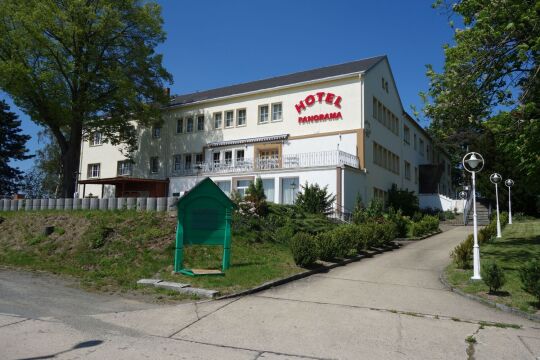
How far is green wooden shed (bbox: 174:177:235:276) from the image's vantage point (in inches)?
419

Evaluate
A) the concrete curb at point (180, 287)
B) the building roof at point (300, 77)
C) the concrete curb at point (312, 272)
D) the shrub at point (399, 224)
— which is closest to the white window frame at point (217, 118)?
the building roof at point (300, 77)

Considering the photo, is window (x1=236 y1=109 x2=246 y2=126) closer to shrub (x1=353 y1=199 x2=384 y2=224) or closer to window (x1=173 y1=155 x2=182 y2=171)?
window (x1=173 y1=155 x2=182 y2=171)

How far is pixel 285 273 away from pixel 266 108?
2229 centimetres

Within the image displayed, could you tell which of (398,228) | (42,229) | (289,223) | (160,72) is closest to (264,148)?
(160,72)

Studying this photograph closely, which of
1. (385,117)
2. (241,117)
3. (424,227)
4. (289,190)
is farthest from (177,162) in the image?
(424,227)

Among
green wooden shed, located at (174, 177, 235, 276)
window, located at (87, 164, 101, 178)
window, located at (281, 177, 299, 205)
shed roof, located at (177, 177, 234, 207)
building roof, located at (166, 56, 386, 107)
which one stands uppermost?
building roof, located at (166, 56, 386, 107)

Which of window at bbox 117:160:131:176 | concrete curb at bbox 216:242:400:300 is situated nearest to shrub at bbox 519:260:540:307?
concrete curb at bbox 216:242:400:300

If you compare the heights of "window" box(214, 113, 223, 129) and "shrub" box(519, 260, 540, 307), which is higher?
"window" box(214, 113, 223, 129)

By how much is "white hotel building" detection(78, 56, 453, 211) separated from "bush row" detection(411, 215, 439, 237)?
12.5 feet

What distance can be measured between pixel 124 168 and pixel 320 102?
19.6 meters

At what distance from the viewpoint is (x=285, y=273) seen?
11.1 metres

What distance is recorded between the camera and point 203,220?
11.1 m

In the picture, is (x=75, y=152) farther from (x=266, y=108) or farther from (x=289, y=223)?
(x=289, y=223)

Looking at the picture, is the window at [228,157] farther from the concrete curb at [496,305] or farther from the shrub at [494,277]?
the shrub at [494,277]
